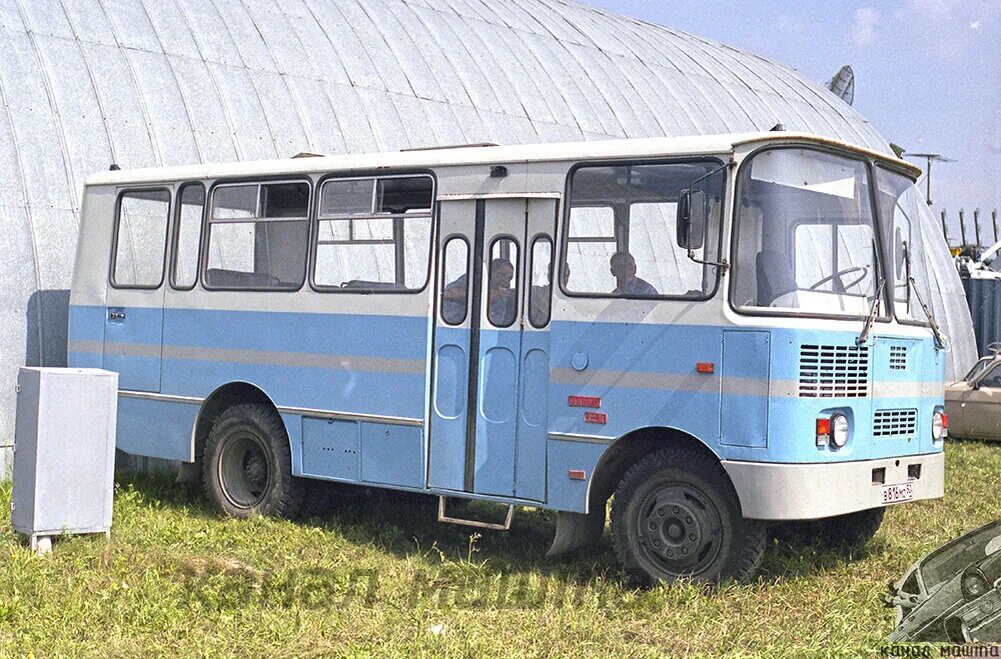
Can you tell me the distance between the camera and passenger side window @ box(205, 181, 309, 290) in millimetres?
10484

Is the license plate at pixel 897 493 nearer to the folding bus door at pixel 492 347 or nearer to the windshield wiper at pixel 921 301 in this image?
the windshield wiper at pixel 921 301

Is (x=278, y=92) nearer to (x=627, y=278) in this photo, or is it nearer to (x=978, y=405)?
(x=627, y=278)

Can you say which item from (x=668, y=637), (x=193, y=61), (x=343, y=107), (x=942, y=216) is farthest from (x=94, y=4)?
(x=942, y=216)

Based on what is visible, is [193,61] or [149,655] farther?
[193,61]

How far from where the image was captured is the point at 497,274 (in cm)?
926

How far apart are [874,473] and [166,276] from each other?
19.9ft

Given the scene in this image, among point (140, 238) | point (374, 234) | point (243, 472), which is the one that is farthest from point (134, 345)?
point (374, 234)

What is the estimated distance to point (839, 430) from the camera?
827cm

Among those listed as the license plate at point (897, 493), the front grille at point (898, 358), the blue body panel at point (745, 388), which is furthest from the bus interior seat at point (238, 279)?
the license plate at point (897, 493)

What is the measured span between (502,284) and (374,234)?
3.96ft

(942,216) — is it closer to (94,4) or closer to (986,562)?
(94,4)

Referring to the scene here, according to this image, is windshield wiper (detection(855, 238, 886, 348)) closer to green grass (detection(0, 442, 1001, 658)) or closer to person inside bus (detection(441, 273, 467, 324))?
green grass (detection(0, 442, 1001, 658))

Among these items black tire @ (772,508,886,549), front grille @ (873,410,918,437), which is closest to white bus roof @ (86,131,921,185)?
front grille @ (873,410,918,437)

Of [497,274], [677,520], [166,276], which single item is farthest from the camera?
[166,276]
